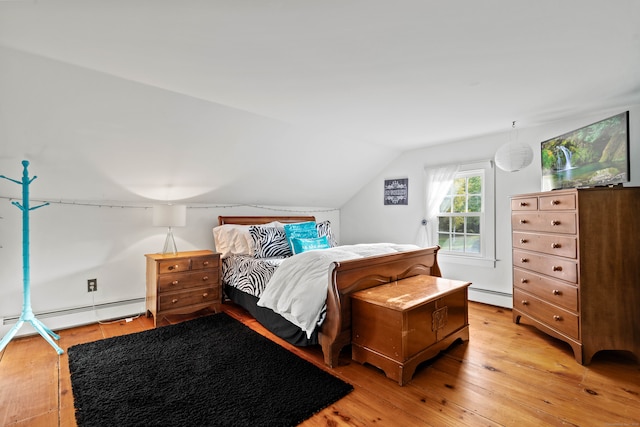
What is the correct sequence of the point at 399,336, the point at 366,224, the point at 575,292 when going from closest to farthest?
the point at 399,336 → the point at 575,292 → the point at 366,224

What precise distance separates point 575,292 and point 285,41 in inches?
109

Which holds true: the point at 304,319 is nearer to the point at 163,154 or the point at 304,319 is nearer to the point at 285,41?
the point at 285,41

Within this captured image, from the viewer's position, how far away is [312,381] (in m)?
2.03

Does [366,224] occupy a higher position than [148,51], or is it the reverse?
[148,51]

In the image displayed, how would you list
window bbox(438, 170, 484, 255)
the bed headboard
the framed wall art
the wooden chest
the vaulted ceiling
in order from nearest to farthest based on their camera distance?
the vaulted ceiling → the wooden chest → window bbox(438, 170, 484, 255) → the bed headboard → the framed wall art

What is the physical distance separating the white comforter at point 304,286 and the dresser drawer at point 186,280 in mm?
935

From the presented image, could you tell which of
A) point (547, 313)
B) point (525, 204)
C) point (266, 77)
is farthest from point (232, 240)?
point (547, 313)

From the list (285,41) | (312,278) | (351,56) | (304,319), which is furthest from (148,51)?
(304,319)

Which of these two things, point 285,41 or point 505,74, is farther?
point 505,74

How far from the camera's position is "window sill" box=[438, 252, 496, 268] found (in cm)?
377

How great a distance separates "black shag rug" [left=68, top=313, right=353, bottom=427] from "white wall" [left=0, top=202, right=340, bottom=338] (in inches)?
27.7

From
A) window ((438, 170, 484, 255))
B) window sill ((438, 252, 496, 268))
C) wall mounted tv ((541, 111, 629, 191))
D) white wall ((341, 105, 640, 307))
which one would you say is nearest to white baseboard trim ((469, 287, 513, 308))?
white wall ((341, 105, 640, 307))

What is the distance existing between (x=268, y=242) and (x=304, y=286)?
1403 mm

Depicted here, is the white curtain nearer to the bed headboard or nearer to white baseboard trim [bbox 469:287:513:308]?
white baseboard trim [bbox 469:287:513:308]
